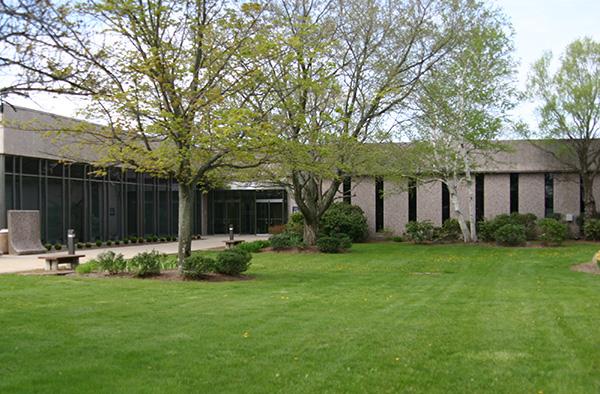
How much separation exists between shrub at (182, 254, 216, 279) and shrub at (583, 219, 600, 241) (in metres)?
22.0

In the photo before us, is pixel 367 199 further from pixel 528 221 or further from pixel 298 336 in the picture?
pixel 298 336

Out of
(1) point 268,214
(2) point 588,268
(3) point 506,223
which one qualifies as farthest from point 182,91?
(1) point 268,214

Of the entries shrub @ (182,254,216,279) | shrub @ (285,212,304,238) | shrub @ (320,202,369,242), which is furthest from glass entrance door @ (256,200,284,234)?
shrub @ (182,254,216,279)

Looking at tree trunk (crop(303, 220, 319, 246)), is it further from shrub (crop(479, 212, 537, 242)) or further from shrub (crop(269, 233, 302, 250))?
shrub (crop(479, 212, 537, 242))

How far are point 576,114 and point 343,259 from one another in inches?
636

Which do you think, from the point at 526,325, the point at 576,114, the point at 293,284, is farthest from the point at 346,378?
the point at 576,114

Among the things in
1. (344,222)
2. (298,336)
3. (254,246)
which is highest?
(344,222)

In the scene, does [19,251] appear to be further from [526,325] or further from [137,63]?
[526,325]

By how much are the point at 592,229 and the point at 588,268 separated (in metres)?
13.7

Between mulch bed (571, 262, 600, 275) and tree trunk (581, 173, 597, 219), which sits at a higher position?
tree trunk (581, 173, 597, 219)

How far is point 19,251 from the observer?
25906 millimetres

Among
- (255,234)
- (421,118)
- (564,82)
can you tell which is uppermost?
(564,82)

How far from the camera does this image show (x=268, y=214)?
47.4m

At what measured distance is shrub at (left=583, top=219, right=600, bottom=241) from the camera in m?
31.2
